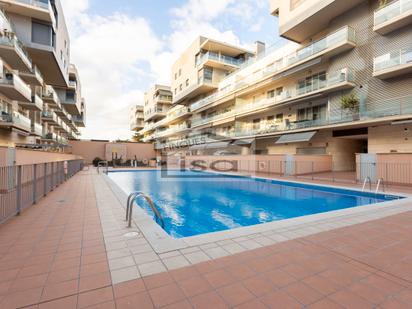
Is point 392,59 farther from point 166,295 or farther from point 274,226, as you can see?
point 166,295

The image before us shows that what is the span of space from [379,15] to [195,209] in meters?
17.3

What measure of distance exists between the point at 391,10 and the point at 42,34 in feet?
83.6

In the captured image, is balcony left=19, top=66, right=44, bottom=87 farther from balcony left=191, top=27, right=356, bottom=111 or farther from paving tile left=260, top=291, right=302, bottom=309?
paving tile left=260, top=291, right=302, bottom=309

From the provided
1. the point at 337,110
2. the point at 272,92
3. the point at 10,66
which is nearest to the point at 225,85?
the point at 272,92

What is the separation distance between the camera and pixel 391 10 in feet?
44.3

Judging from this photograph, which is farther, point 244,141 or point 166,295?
point 244,141

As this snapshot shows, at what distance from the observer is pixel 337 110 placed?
16.8 m

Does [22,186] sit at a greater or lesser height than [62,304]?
greater

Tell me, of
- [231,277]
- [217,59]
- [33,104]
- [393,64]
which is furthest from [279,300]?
[217,59]

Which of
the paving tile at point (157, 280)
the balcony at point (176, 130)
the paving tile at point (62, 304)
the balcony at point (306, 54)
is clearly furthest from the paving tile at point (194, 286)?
the balcony at point (176, 130)

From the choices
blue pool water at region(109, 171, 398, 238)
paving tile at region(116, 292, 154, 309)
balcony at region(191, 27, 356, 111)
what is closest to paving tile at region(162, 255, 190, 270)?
paving tile at region(116, 292, 154, 309)

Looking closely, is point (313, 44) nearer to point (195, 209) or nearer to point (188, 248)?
point (195, 209)

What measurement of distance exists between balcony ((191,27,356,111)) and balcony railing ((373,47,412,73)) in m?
2.68

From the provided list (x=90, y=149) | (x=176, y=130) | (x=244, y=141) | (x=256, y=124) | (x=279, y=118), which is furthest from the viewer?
(x=176, y=130)
